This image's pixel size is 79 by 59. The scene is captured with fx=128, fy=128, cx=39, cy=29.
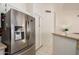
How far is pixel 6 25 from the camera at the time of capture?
1.34 meters

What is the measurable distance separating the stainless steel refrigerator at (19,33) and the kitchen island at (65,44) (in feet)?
0.84

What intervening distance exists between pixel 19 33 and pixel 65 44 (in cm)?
52

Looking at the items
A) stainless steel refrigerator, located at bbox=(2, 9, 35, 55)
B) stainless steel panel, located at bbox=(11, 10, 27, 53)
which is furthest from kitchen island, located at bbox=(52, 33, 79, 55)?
stainless steel panel, located at bbox=(11, 10, 27, 53)

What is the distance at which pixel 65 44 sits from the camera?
142 cm

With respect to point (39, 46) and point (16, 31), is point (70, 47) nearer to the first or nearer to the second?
point (39, 46)

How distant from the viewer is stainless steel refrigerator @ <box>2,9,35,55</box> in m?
1.34

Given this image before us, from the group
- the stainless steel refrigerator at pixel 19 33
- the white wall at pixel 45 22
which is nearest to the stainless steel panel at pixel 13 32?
the stainless steel refrigerator at pixel 19 33

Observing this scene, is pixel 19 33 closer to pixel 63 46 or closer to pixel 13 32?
pixel 13 32

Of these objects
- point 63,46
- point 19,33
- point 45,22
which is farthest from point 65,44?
point 19,33

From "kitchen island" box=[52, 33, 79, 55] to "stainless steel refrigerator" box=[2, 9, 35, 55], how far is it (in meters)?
0.26

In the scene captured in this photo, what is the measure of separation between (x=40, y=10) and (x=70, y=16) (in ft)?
Answer: 1.08

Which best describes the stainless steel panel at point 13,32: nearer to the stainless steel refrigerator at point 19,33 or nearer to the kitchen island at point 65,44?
the stainless steel refrigerator at point 19,33

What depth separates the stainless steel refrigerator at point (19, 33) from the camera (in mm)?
1341
